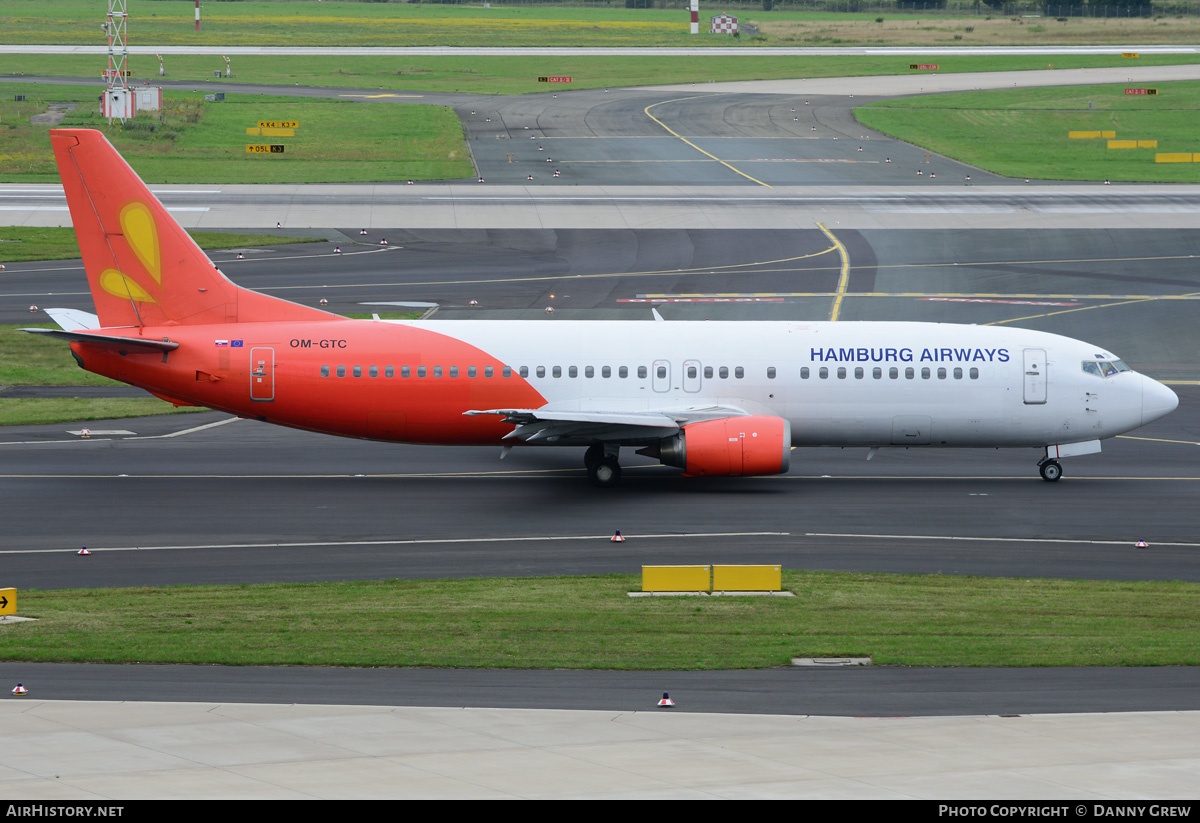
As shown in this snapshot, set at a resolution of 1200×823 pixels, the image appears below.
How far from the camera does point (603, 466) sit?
121 ft

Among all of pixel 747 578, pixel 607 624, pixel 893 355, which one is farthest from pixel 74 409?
pixel 747 578

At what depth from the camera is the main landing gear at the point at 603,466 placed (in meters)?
36.8

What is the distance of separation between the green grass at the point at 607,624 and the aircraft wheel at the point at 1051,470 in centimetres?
956

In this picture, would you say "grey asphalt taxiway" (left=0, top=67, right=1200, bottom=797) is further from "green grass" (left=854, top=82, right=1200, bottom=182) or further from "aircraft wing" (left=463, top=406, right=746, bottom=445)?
"green grass" (left=854, top=82, right=1200, bottom=182)

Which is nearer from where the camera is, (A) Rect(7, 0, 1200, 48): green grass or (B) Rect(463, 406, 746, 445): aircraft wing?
(B) Rect(463, 406, 746, 445): aircraft wing

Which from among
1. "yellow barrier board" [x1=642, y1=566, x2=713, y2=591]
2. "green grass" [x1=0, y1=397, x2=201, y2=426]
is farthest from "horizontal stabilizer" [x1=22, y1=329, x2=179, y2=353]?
"yellow barrier board" [x1=642, y1=566, x2=713, y2=591]

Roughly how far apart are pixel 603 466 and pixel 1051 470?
12.7 m

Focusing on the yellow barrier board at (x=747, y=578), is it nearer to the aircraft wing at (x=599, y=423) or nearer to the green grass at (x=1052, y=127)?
the aircraft wing at (x=599, y=423)

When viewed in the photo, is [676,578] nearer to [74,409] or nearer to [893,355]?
[893,355]

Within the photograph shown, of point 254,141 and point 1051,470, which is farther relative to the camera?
point 254,141

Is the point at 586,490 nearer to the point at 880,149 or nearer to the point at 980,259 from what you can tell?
the point at 980,259

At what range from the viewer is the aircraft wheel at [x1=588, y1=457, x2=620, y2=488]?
36844 mm

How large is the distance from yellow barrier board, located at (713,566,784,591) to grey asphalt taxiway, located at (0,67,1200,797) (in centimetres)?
284

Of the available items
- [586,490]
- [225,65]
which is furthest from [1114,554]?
[225,65]
